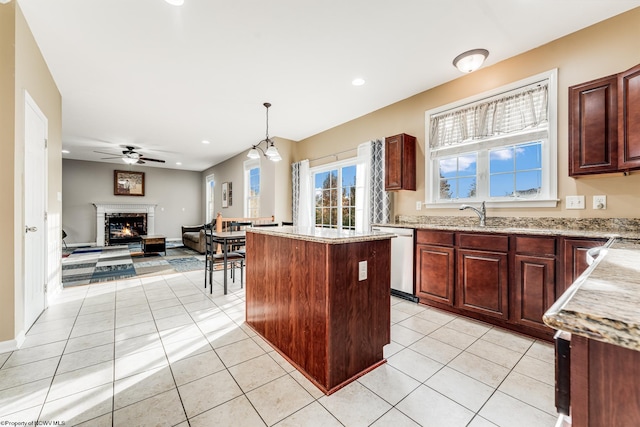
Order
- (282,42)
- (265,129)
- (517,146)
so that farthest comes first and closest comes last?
(265,129) < (517,146) < (282,42)

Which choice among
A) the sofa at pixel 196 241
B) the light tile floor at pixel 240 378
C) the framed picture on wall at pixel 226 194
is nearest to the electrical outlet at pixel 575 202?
the light tile floor at pixel 240 378

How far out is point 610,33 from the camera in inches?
92.5

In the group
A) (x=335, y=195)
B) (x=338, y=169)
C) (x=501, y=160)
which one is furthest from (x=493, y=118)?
(x=335, y=195)

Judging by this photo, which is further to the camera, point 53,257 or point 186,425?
point 53,257

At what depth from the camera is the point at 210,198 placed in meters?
10.1

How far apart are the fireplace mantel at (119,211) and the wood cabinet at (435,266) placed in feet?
31.5

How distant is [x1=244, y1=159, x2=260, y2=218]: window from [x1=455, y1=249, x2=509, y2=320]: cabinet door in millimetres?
5271

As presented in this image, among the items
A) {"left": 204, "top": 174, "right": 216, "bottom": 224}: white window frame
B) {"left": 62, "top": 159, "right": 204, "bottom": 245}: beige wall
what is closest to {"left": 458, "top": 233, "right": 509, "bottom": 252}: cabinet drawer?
{"left": 204, "top": 174, "right": 216, "bottom": 224}: white window frame

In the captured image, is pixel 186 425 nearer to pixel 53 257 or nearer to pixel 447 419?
pixel 447 419

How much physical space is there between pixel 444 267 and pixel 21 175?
4091 millimetres

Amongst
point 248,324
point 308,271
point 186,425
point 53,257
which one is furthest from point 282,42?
point 53,257

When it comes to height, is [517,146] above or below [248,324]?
above

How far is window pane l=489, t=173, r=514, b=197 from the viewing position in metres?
3.00

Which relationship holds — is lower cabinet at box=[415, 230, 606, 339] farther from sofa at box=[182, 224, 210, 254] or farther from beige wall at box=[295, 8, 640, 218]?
sofa at box=[182, 224, 210, 254]
